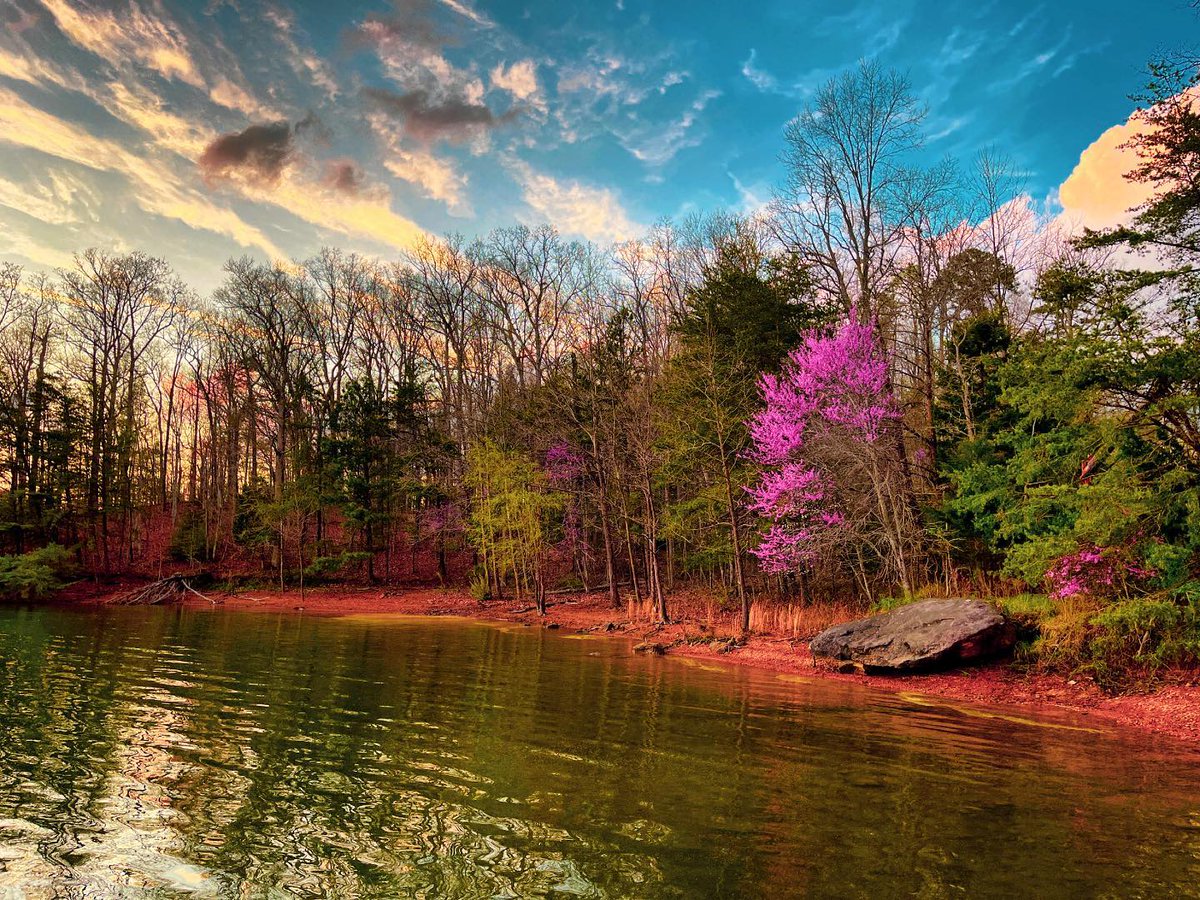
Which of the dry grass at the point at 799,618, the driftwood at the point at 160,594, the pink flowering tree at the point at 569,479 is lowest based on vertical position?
the driftwood at the point at 160,594

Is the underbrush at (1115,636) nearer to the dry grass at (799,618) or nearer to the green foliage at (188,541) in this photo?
the dry grass at (799,618)

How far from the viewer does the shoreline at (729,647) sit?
35.7 feet

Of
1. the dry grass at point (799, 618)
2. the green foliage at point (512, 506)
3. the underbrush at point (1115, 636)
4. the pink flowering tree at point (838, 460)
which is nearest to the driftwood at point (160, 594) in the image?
the green foliage at point (512, 506)

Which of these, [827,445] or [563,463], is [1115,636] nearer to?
[827,445]

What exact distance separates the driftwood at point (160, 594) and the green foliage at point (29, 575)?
264cm

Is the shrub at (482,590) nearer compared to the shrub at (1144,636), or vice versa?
the shrub at (1144,636)

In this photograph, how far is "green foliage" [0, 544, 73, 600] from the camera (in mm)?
25922

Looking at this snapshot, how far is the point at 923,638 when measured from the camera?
13773 mm

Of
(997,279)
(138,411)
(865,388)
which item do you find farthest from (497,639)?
(138,411)

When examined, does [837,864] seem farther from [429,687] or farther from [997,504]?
[997,504]

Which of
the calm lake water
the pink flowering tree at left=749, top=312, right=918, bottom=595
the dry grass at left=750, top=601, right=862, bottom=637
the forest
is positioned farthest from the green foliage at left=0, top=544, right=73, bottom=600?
the pink flowering tree at left=749, top=312, right=918, bottom=595

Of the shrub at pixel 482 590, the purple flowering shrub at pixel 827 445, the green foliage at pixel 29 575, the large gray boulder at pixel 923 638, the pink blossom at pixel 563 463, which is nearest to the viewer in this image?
the large gray boulder at pixel 923 638

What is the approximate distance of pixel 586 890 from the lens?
4.00 metres

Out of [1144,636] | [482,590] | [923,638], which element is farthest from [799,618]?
[482,590]
